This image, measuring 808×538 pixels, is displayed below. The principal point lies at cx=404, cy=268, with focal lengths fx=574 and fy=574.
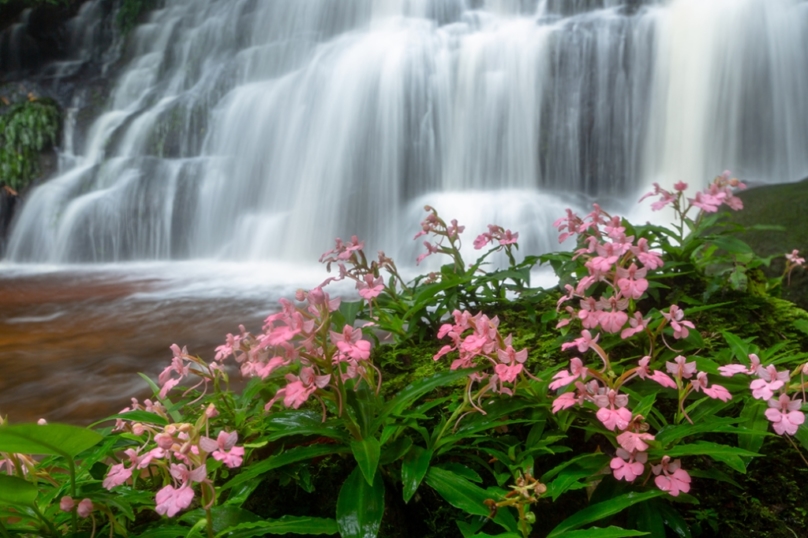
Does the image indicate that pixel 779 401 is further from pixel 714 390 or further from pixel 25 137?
pixel 25 137

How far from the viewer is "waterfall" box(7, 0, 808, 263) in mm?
6973

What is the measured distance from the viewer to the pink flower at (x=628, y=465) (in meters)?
1.03

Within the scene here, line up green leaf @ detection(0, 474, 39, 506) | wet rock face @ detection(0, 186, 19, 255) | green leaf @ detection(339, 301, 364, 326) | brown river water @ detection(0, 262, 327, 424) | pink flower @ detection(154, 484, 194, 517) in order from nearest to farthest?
1. pink flower @ detection(154, 484, 194, 517)
2. green leaf @ detection(0, 474, 39, 506)
3. green leaf @ detection(339, 301, 364, 326)
4. brown river water @ detection(0, 262, 327, 424)
5. wet rock face @ detection(0, 186, 19, 255)

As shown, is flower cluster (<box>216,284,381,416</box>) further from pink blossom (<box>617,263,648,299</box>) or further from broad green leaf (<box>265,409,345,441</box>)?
pink blossom (<box>617,263,648,299</box>)

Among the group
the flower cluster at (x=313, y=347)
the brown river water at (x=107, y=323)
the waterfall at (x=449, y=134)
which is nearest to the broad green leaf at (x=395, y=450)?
the flower cluster at (x=313, y=347)

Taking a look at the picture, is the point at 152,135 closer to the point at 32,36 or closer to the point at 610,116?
the point at 32,36

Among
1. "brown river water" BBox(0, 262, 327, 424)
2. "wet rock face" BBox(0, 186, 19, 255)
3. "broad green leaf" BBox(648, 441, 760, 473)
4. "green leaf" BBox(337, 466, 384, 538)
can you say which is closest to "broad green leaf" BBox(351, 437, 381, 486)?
"green leaf" BBox(337, 466, 384, 538)

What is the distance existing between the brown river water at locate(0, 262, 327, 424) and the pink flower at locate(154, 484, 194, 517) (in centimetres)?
225

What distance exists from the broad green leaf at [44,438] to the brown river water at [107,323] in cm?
213

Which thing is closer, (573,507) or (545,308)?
(573,507)

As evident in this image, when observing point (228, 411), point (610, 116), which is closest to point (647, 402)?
point (228, 411)

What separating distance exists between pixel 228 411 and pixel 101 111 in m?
11.9

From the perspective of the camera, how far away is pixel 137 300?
554 cm

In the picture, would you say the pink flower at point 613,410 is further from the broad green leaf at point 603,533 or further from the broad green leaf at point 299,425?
the broad green leaf at point 299,425
